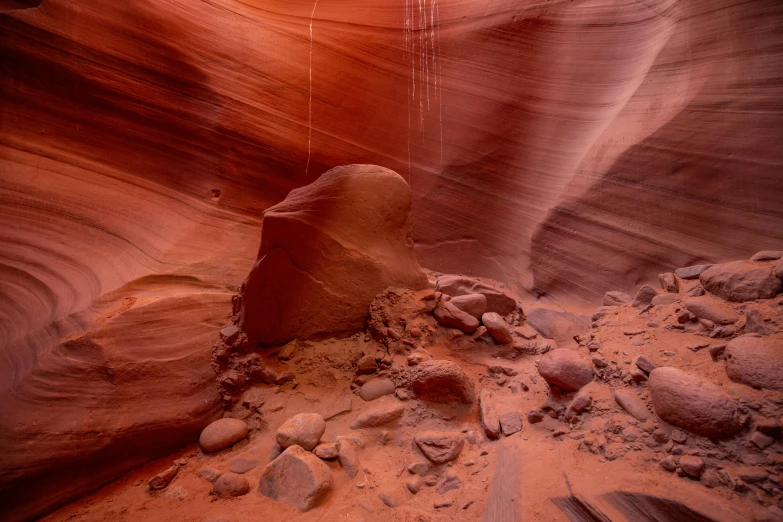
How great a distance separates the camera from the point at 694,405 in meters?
1.64

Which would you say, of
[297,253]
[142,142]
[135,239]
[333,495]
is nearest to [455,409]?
[333,495]

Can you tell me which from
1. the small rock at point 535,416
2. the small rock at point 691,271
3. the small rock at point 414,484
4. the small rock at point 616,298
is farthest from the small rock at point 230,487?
the small rock at point 691,271

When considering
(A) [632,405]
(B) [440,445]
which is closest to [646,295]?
(A) [632,405]

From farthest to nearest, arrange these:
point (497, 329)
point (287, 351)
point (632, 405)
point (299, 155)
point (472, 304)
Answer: point (299, 155) → point (472, 304) → point (497, 329) → point (287, 351) → point (632, 405)

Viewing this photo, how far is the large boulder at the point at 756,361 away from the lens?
Answer: 1.66 meters

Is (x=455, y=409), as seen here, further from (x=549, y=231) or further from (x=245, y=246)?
(x=245, y=246)

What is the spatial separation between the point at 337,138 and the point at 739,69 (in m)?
3.94

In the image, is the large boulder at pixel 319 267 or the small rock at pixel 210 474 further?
the large boulder at pixel 319 267

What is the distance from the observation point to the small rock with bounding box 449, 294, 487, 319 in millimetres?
3150

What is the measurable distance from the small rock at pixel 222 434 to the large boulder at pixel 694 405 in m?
2.30

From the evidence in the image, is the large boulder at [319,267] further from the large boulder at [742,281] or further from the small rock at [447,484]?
the large boulder at [742,281]

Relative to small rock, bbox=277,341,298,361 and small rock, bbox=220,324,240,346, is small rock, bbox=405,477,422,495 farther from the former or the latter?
small rock, bbox=220,324,240,346

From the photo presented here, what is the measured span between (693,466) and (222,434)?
94.6 inches

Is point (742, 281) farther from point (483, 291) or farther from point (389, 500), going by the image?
point (389, 500)
